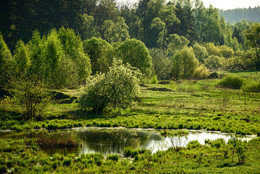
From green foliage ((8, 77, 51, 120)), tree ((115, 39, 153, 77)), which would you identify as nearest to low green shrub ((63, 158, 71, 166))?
green foliage ((8, 77, 51, 120))

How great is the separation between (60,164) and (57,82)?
38.6m

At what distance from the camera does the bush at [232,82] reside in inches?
2456

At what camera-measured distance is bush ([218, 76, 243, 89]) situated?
62384 mm

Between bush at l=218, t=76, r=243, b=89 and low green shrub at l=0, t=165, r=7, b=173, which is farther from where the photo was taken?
bush at l=218, t=76, r=243, b=89

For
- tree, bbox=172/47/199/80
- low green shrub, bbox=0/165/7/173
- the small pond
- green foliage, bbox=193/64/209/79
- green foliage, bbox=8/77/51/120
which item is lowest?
the small pond

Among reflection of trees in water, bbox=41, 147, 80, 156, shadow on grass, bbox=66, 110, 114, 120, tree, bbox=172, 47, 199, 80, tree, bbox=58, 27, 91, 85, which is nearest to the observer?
reflection of trees in water, bbox=41, 147, 80, 156

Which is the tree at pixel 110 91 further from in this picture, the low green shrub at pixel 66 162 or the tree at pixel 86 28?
the tree at pixel 86 28

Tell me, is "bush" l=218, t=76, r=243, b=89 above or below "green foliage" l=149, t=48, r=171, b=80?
below

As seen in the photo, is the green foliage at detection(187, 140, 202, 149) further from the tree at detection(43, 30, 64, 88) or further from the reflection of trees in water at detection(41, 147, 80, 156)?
the tree at detection(43, 30, 64, 88)

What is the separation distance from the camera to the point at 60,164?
17.1 metres

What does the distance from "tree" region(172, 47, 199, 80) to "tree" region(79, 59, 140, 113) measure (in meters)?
48.2

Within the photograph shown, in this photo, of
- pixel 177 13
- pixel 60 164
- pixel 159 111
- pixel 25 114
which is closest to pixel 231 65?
pixel 177 13

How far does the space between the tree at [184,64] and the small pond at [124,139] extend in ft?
187

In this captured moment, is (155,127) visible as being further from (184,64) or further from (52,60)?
(184,64)
